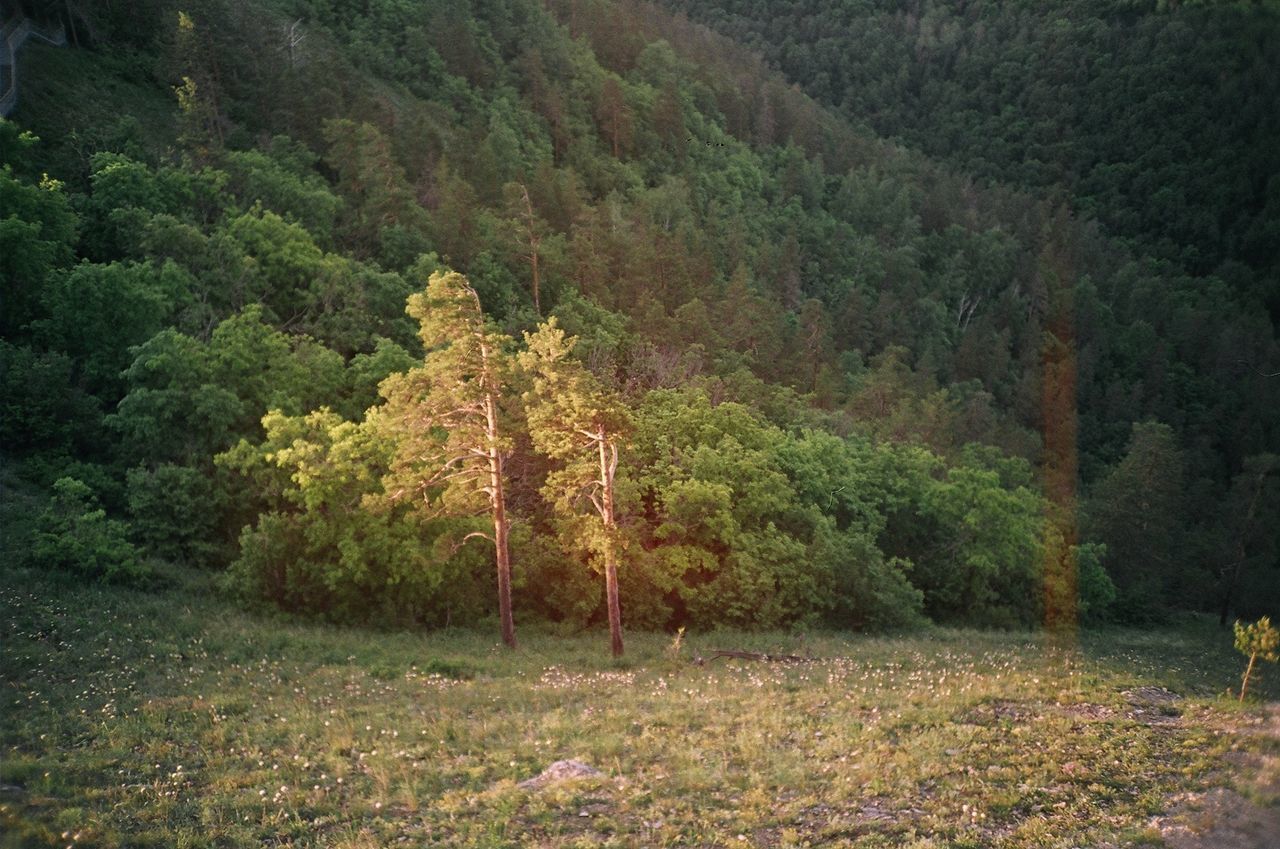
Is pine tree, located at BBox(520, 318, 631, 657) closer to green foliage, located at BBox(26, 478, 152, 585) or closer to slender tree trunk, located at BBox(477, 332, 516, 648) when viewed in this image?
slender tree trunk, located at BBox(477, 332, 516, 648)

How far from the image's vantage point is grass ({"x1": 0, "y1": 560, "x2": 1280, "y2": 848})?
13234 mm

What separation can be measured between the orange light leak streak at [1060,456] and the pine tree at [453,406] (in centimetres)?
2568

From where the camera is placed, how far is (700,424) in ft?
137

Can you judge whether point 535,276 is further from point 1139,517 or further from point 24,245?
point 1139,517

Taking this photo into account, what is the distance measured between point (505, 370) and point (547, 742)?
1251cm

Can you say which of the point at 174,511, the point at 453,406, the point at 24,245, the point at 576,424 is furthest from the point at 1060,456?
the point at 24,245

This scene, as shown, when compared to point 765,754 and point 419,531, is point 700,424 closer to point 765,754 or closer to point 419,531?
point 419,531

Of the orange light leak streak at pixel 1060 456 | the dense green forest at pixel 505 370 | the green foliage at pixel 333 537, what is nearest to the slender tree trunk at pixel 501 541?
the dense green forest at pixel 505 370

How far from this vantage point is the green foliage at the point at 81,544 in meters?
26.7

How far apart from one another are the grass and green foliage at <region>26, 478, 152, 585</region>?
0.94 m

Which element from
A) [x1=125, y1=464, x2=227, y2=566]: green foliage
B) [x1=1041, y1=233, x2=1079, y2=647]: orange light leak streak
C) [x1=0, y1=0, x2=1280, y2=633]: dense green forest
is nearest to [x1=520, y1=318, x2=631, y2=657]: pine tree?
[x1=0, y1=0, x2=1280, y2=633]: dense green forest

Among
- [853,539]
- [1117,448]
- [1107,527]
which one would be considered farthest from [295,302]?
[1117,448]

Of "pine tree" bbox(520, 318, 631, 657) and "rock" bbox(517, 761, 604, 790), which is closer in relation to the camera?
"rock" bbox(517, 761, 604, 790)

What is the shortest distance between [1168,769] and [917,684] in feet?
23.6
